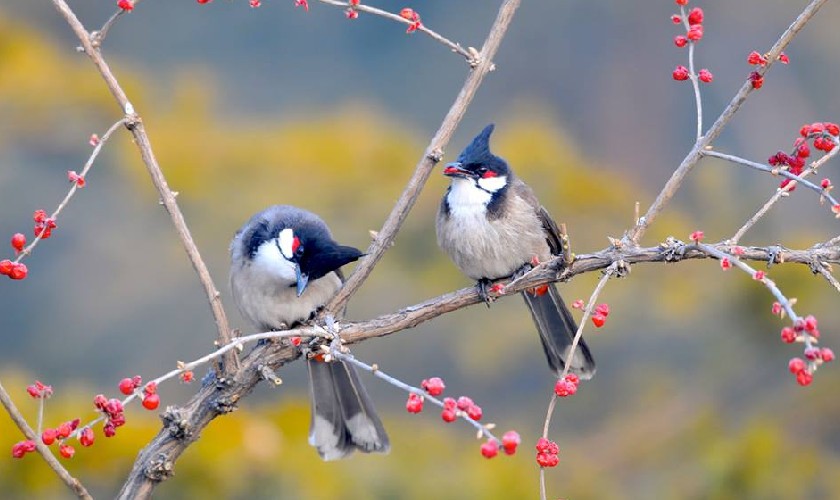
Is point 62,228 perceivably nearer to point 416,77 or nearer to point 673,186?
point 416,77

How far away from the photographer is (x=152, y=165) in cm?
232

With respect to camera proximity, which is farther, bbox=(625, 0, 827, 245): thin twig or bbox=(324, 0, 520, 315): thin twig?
bbox=(324, 0, 520, 315): thin twig

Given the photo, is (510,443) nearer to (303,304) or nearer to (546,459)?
(546,459)

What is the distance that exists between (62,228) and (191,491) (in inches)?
80.1

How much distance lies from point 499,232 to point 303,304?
2.08ft

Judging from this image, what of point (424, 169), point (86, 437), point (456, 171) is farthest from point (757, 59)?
point (86, 437)

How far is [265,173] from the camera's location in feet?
19.5

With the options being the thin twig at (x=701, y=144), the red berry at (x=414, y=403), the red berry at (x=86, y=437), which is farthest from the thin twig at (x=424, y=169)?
the red berry at (x=86, y=437)

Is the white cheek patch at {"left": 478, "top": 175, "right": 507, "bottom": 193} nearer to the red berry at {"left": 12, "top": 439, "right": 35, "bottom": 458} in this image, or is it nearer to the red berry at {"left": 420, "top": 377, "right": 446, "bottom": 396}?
the red berry at {"left": 420, "top": 377, "right": 446, "bottom": 396}

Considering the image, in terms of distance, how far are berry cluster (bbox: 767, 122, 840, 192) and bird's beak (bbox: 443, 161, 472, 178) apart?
113cm

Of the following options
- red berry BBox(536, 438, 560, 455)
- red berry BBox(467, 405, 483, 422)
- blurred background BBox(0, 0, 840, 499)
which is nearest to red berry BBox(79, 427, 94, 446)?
red berry BBox(467, 405, 483, 422)

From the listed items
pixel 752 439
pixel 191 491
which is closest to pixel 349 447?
pixel 191 491

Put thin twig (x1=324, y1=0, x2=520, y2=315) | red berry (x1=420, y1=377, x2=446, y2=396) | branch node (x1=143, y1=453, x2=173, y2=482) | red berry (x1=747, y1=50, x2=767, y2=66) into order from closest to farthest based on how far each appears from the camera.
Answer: red berry (x1=420, y1=377, x2=446, y2=396)
red berry (x1=747, y1=50, x2=767, y2=66)
branch node (x1=143, y1=453, x2=173, y2=482)
thin twig (x1=324, y1=0, x2=520, y2=315)

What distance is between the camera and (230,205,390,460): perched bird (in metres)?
3.24
